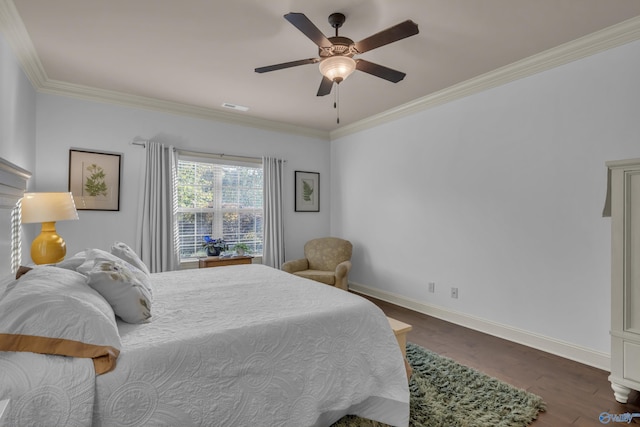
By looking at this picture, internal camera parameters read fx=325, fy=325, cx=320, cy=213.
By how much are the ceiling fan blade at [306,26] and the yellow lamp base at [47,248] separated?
9.09 ft

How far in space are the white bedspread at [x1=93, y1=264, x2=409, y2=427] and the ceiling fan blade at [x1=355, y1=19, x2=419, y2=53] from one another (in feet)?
5.44

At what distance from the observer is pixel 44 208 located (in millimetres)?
2773

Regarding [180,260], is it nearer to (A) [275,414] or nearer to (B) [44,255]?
(B) [44,255]

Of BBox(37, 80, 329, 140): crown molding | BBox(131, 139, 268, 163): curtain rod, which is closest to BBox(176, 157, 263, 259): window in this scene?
BBox(131, 139, 268, 163): curtain rod

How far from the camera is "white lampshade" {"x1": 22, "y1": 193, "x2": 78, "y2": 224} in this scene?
273cm

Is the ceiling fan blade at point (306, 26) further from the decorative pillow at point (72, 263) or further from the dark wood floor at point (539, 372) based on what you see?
the dark wood floor at point (539, 372)

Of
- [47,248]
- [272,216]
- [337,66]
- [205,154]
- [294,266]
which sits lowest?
[294,266]

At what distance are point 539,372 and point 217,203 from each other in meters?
4.04

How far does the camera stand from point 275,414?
4.86 feet

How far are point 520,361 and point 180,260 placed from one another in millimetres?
3902

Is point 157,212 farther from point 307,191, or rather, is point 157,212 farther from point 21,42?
point 307,191

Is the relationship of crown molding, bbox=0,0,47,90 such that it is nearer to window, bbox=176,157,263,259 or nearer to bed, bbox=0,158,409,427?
bed, bbox=0,158,409,427

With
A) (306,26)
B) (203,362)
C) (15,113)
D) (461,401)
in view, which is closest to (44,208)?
(15,113)

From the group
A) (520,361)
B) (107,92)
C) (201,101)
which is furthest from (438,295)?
(107,92)
